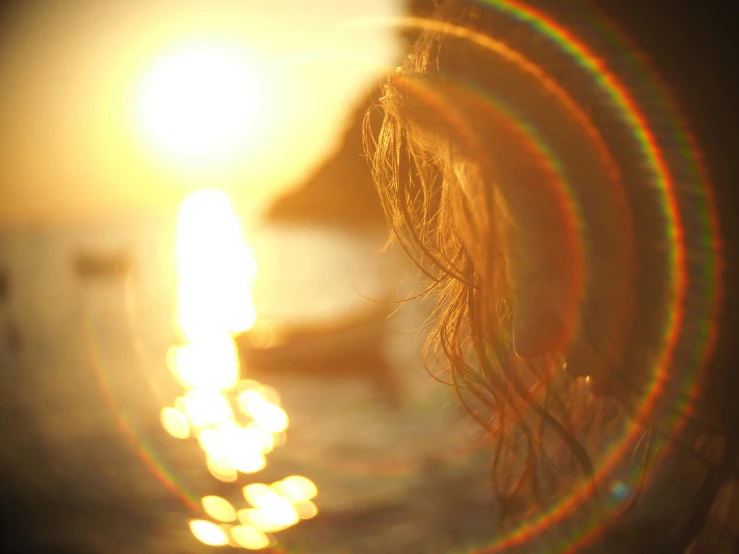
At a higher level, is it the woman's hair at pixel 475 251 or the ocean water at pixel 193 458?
the ocean water at pixel 193 458

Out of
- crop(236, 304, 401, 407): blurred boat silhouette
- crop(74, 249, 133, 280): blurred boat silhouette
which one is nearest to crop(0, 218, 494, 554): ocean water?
crop(236, 304, 401, 407): blurred boat silhouette

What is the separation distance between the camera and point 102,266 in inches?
2630

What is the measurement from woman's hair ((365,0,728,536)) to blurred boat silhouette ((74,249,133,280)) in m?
70.5

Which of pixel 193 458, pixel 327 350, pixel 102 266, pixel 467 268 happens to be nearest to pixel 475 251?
pixel 467 268

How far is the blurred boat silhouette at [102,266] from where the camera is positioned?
2591 inches

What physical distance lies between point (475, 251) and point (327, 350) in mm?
22884

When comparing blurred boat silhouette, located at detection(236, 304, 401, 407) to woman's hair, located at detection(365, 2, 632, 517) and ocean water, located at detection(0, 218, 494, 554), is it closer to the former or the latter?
ocean water, located at detection(0, 218, 494, 554)

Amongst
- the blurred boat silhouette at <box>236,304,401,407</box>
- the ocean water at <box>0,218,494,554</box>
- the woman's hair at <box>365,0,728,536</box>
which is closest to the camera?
the woman's hair at <box>365,0,728,536</box>

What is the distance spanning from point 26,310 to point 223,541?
47.6 meters

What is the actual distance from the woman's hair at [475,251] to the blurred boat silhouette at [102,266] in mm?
70490

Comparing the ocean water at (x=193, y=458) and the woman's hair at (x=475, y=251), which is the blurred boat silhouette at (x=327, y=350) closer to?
the ocean water at (x=193, y=458)

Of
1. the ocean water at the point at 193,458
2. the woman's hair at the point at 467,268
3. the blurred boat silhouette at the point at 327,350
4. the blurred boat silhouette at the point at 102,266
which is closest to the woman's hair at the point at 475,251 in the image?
the woman's hair at the point at 467,268

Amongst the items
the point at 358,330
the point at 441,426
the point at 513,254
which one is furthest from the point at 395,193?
the point at 358,330

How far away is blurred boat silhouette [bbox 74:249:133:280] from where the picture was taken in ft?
216
